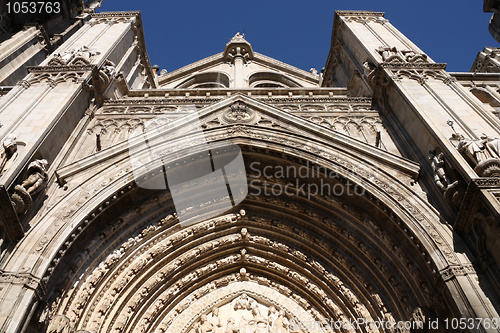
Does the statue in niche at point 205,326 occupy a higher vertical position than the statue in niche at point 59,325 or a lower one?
higher

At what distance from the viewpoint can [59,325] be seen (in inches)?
274

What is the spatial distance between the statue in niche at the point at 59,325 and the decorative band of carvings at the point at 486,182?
731 cm

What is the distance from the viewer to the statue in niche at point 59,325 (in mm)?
6902

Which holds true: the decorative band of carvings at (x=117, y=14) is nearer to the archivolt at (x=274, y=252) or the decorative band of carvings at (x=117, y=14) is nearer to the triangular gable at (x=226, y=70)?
the triangular gable at (x=226, y=70)

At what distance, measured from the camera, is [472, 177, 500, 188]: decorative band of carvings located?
267 inches

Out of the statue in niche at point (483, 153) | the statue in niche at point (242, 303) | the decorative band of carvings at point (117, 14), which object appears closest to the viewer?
the statue in niche at point (483, 153)

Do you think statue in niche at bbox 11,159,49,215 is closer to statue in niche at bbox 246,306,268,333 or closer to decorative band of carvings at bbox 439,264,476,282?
statue in niche at bbox 246,306,268,333

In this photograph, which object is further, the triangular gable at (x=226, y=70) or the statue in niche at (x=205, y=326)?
the triangular gable at (x=226, y=70)

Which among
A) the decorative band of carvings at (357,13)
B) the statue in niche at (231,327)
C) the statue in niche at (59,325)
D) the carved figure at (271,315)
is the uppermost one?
the decorative band of carvings at (357,13)

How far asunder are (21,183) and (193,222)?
398cm

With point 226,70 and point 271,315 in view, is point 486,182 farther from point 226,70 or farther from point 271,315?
point 226,70

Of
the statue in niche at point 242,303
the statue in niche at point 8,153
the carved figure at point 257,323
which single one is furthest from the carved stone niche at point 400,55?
the statue in niche at point 8,153

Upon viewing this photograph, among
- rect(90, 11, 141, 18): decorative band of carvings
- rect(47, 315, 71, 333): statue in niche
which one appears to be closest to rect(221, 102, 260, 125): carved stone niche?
rect(47, 315, 71, 333): statue in niche

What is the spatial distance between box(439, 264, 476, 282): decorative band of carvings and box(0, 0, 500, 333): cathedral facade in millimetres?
20
